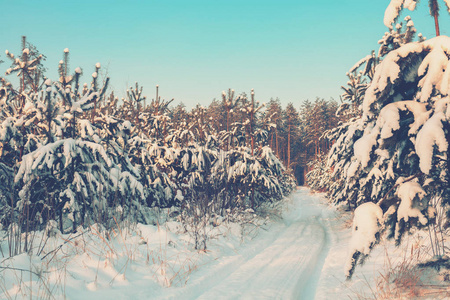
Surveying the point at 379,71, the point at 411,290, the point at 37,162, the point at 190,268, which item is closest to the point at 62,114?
A: the point at 37,162

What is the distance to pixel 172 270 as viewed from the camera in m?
4.54

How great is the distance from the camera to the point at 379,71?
10.0 feet

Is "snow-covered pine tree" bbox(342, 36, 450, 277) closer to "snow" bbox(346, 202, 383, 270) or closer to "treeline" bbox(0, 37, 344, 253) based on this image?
"snow" bbox(346, 202, 383, 270)

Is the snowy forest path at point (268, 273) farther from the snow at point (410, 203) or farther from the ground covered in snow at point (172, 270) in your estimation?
the snow at point (410, 203)

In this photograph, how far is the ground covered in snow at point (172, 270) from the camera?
132 inches

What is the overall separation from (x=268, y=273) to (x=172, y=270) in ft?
5.64

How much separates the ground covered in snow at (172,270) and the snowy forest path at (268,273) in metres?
0.01

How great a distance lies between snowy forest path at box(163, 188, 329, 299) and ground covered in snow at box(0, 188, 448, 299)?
14 mm

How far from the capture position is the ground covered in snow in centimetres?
335

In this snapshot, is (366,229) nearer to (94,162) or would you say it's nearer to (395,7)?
(395,7)

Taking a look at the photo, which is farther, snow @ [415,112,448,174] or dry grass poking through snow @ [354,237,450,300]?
dry grass poking through snow @ [354,237,450,300]

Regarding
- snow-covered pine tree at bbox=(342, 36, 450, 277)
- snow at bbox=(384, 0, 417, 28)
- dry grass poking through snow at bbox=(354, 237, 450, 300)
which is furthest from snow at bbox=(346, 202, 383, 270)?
snow at bbox=(384, 0, 417, 28)

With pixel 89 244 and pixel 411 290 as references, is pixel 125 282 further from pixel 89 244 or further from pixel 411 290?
pixel 411 290

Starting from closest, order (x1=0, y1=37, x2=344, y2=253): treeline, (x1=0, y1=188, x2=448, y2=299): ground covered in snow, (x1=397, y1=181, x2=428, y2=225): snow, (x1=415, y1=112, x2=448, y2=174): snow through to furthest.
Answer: (x1=415, y1=112, x2=448, y2=174): snow → (x1=397, y1=181, x2=428, y2=225): snow → (x1=0, y1=188, x2=448, y2=299): ground covered in snow → (x1=0, y1=37, x2=344, y2=253): treeline
